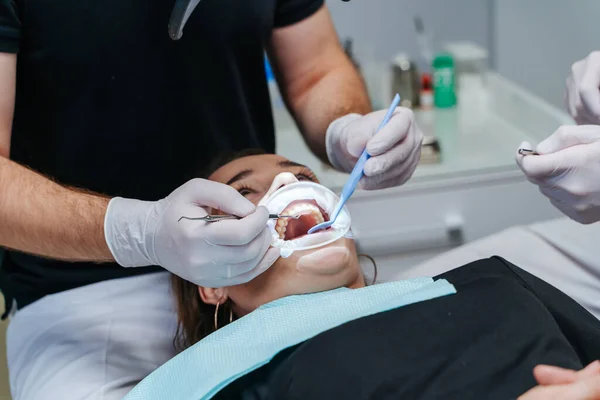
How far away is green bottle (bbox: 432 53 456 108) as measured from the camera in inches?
105

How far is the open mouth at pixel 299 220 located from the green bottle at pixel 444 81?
4.62 ft

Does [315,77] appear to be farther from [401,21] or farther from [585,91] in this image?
[401,21]

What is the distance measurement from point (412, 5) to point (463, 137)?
577 millimetres

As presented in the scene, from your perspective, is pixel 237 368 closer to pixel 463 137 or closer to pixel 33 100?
pixel 33 100

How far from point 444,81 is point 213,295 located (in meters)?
1.50

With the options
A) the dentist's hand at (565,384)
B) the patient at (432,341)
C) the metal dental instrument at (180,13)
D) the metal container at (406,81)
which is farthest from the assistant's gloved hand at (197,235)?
the metal container at (406,81)

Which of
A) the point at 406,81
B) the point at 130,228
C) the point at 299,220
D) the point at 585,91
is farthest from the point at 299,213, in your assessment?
the point at 406,81

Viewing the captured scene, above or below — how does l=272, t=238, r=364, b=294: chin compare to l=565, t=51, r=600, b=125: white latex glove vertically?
below

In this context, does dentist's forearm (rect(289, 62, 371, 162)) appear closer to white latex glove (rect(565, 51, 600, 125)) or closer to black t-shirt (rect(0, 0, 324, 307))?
black t-shirt (rect(0, 0, 324, 307))

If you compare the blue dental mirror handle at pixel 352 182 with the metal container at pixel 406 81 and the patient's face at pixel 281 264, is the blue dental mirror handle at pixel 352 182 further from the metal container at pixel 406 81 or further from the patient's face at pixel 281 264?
the metal container at pixel 406 81

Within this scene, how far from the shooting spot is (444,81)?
2.70 meters

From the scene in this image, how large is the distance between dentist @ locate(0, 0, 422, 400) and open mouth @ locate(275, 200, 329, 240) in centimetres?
10

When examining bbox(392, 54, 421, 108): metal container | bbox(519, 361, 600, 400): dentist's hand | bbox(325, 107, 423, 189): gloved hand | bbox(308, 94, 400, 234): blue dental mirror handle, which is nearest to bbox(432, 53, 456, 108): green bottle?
bbox(392, 54, 421, 108): metal container

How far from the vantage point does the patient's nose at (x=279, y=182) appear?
1430 millimetres
